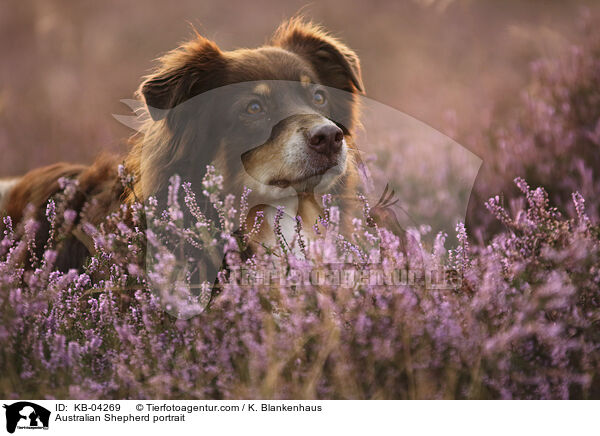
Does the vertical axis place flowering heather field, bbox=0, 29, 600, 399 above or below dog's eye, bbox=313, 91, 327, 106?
below

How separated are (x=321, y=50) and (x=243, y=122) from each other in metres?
0.79

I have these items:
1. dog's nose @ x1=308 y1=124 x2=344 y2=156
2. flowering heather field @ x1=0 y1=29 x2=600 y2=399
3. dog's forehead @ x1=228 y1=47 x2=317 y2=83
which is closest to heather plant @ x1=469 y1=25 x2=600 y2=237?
flowering heather field @ x1=0 y1=29 x2=600 y2=399

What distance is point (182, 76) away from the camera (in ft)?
9.98

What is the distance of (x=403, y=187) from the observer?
405 centimetres

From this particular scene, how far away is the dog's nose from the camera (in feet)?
9.26

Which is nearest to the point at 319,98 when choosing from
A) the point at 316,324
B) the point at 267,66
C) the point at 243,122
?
the point at 267,66

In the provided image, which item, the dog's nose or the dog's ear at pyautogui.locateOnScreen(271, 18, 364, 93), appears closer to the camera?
the dog's nose

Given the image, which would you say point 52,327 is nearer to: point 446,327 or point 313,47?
point 446,327

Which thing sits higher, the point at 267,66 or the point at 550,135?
the point at 267,66

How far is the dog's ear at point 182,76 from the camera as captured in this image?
118 inches

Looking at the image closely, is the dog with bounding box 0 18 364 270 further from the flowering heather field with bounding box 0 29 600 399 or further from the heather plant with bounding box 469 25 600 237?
the heather plant with bounding box 469 25 600 237
